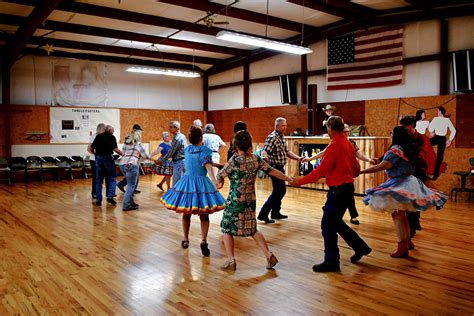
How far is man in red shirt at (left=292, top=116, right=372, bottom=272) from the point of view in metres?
3.60

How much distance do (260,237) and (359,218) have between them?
9.90 ft

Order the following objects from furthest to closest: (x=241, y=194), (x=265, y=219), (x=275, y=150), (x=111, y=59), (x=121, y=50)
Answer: (x=111, y=59)
(x=121, y=50)
(x=265, y=219)
(x=275, y=150)
(x=241, y=194)

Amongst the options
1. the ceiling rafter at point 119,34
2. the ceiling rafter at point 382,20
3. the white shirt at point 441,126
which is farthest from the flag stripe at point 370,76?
the ceiling rafter at point 119,34

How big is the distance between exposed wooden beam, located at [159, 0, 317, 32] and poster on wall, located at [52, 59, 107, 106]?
591 centimetres

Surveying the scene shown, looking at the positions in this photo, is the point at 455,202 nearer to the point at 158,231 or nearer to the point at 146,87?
the point at 158,231

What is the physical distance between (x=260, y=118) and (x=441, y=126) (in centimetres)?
564

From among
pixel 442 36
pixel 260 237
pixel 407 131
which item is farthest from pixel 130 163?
pixel 442 36

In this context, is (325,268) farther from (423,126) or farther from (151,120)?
(151,120)

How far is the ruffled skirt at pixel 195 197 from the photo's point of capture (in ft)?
13.4

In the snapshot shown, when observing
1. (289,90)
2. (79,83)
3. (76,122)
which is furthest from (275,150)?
(79,83)

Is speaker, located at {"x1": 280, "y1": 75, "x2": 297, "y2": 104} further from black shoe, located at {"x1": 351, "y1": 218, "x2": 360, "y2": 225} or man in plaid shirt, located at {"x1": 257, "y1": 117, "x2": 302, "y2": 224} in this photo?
black shoe, located at {"x1": 351, "y1": 218, "x2": 360, "y2": 225}

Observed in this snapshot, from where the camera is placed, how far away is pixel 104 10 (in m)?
8.79

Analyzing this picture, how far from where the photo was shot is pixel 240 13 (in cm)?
912

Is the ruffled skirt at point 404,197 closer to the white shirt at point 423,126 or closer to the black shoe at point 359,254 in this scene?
the black shoe at point 359,254
